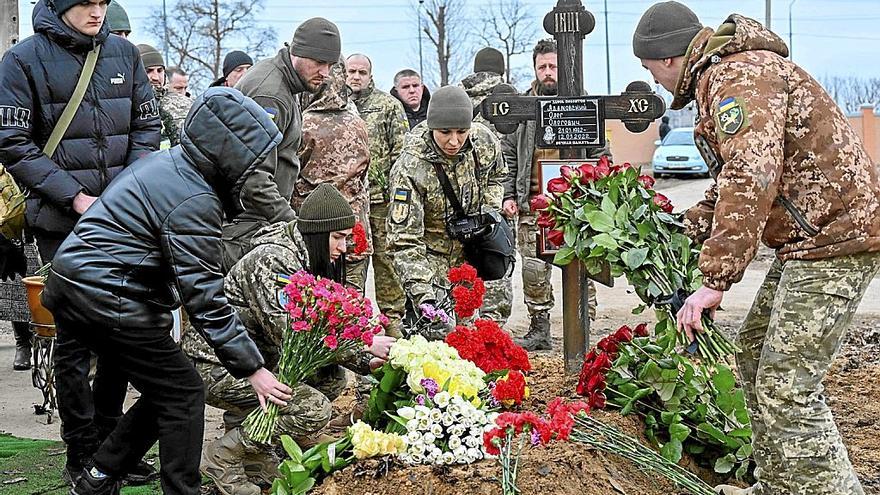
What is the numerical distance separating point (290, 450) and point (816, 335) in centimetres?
219

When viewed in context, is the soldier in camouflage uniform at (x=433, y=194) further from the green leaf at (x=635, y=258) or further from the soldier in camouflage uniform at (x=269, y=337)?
the green leaf at (x=635, y=258)

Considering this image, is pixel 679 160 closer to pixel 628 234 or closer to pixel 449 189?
pixel 449 189

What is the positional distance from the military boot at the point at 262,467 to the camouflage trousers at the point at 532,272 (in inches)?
148

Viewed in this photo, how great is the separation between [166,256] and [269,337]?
1.14 m

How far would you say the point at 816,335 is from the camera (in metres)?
4.20

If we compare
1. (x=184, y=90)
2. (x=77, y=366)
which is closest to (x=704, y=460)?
(x=77, y=366)

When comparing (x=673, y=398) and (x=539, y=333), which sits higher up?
(x=673, y=398)

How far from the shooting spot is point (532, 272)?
29.0 ft

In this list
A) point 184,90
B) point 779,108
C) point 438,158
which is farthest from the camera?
point 184,90

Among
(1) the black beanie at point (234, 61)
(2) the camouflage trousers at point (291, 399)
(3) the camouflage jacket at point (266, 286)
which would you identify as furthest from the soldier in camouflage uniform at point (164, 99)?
(3) the camouflage jacket at point (266, 286)

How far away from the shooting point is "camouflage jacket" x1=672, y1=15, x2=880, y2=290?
402 cm

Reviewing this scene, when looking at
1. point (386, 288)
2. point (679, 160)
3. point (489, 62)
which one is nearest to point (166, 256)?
point (386, 288)

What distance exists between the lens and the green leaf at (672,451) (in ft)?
16.7

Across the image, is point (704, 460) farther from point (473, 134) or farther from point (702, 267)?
point (473, 134)
